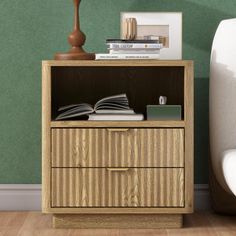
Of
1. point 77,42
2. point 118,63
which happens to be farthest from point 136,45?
point 77,42

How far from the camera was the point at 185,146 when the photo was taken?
293 cm

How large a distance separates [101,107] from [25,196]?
689 millimetres

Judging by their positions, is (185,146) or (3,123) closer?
(185,146)

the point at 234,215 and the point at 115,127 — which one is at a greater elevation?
the point at 115,127

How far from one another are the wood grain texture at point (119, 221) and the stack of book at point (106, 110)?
443 mm

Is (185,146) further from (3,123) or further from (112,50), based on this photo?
(3,123)

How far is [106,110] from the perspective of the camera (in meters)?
2.99

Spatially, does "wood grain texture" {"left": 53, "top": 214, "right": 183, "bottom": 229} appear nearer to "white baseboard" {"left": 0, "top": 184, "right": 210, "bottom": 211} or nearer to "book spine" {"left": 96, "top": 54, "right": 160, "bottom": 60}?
"white baseboard" {"left": 0, "top": 184, "right": 210, "bottom": 211}

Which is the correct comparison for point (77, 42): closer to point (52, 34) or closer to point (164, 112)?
point (52, 34)

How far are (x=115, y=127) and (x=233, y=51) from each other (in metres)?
0.67

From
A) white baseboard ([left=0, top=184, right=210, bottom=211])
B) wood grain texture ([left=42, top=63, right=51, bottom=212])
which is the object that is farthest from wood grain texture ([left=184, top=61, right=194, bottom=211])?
wood grain texture ([left=42, top=63, right=51, bottom=212])

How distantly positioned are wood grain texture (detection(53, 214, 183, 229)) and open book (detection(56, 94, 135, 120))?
46 centimetres

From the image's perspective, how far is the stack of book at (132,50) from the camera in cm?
298

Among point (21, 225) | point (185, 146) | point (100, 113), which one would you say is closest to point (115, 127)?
point (100, 113)
